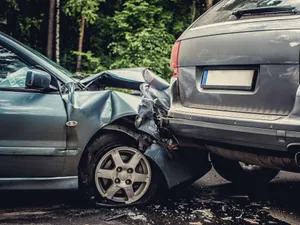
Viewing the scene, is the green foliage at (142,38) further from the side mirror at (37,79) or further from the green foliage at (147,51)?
the side mirror at (37,79)

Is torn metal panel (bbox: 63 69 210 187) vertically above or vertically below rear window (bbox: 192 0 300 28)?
below

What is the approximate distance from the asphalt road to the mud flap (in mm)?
254

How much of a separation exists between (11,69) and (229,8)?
1946mm

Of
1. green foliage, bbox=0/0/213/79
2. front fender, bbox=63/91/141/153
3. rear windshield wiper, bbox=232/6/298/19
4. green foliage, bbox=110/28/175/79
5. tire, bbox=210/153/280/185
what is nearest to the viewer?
rear windshield wiper, bbox=232/6/298/19

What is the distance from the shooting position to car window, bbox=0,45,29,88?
3382 mm

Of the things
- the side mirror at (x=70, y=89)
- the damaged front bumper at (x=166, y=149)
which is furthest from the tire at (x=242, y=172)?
the side mirror at (x=70, y=89)

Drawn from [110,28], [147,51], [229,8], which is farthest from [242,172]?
[110,28]

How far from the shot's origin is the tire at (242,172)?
13.9ft

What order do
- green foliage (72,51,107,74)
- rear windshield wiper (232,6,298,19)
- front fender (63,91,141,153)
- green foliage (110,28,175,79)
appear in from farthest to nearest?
green foliage (72,51,107,74) < green foliage (110,28,175,79) < front fender (63,91,141,153) < rear windshield wiper (232,6,298,19)

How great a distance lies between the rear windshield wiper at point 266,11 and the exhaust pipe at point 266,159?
0.98m

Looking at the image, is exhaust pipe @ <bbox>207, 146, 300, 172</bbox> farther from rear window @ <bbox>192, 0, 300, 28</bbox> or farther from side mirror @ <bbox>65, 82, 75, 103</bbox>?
side mirror @ <bbox>65, 82, 75, 103</bbox>

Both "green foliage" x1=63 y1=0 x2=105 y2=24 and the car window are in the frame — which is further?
"green foliage" x1=63 y1=0 x2=105 y2=24

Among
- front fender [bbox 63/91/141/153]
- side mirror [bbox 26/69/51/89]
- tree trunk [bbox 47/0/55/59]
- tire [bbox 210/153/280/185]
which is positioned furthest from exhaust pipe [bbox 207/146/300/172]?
tree trunk [bbox 47/0/55/59]

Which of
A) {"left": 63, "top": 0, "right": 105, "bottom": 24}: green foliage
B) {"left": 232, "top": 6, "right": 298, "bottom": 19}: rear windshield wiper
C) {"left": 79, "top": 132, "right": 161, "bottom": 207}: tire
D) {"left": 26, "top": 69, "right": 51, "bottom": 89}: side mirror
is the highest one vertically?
{"left": 63, "top": 0, "right": 105, "bottom": 24}: green foliage
